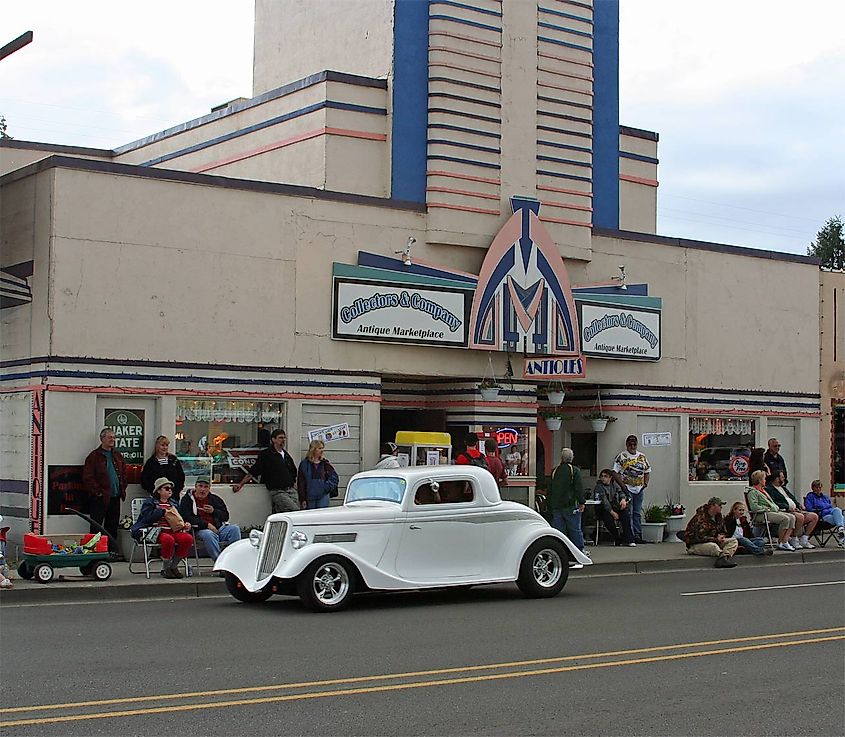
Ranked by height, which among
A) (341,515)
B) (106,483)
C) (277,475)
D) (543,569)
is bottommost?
(543,569)

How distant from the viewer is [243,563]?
47.7 ft


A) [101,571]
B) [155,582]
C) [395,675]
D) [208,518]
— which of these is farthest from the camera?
[208,518]

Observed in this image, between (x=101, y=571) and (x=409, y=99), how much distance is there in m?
10.4

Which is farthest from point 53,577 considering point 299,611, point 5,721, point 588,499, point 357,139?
point 588,499

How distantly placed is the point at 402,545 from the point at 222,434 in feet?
20.5

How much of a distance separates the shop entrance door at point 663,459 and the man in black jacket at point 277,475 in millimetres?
8173

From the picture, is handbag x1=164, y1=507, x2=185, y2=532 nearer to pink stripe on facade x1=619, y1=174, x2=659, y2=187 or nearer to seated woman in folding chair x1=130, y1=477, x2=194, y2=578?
seated woman in folding chair x1=130, y1=477, x2=194, y2=578

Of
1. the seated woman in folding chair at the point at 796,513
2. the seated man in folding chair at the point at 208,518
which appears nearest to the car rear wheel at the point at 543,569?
the seated man in folding chair at the point at 208,518

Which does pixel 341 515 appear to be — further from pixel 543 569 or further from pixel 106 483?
pixel 106 483

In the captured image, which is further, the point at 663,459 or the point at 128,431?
the point at 663,459

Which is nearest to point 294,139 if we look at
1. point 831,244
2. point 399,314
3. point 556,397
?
point 399,314

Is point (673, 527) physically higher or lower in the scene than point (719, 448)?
lower

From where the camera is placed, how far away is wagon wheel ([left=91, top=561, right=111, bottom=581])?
16.0 m

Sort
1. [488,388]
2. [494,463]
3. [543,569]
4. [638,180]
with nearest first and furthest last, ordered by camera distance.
A: [543,569]
[494,463]
[488,388]
[638,180]
